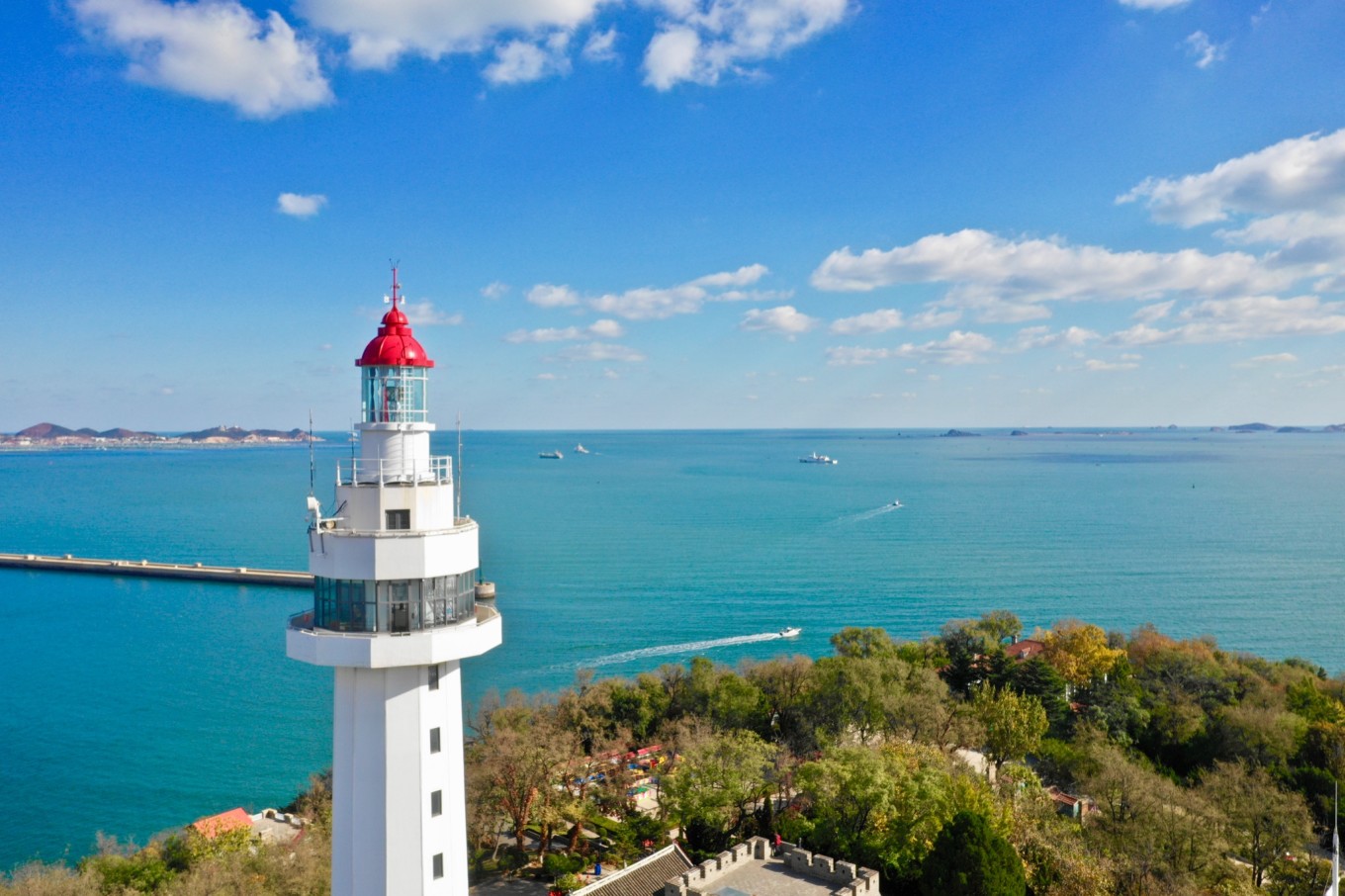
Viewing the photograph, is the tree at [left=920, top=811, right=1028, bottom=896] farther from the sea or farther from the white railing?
the white railing

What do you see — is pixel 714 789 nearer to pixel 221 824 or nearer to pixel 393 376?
pixel 221 824

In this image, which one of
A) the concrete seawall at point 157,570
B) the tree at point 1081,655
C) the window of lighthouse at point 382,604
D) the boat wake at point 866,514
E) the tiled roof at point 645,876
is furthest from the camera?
the boat wake at point 866,514

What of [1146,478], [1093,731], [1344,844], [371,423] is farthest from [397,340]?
[1146,478]

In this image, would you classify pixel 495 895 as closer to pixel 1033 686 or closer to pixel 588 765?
pixel 588 765

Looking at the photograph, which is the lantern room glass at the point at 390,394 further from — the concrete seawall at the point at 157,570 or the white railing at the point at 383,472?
the concrete seawall at the point at 157,570

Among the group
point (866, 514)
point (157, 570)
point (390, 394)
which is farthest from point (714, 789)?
point (866, 514)

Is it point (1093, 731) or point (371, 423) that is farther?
point (1093, 731)

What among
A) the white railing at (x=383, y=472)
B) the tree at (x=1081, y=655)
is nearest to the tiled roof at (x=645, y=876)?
the white railing at (x=383, y=472)
